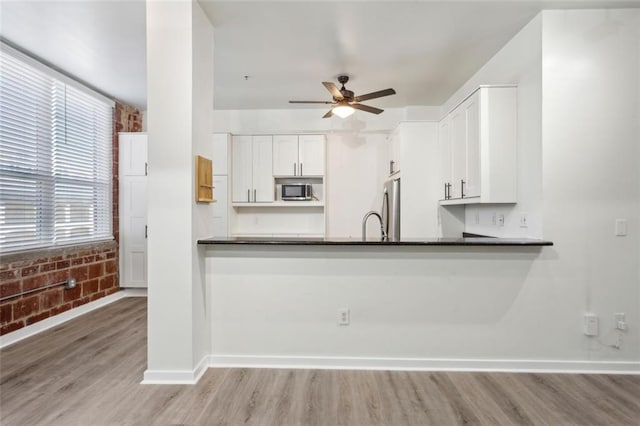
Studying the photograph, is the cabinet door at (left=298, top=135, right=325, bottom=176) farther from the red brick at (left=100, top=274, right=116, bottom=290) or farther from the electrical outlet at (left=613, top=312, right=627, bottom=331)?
the electrical outlet at (left=613, top=312, right=627, bottom=331)

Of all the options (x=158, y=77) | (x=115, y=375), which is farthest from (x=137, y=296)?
(x=158, y=77)

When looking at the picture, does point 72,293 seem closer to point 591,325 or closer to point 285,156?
point 285,156

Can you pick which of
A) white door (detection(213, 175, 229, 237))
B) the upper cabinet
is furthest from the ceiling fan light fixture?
white door (detection(213, 175, 229, 237))

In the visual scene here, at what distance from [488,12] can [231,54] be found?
2269 millimetres

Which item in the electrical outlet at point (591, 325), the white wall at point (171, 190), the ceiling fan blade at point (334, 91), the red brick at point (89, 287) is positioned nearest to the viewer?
the white wall at point (171, 190)

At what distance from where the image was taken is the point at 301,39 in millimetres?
2984

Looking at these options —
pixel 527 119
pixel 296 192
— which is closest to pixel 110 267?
pixel 296 192

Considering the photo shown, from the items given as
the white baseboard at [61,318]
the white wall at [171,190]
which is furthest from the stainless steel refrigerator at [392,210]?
the white baseboard at [61,318]

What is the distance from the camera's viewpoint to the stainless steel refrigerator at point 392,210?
4.28 m

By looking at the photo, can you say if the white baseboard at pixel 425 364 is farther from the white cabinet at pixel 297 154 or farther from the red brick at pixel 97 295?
the white cabinet at pixel 297 154

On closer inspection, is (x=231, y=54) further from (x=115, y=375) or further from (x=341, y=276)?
(x=115, y=375)

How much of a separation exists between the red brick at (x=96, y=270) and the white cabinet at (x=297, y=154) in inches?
103

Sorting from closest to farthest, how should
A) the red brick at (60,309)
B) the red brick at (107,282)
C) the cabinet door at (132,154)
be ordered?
the red brick at (60,309) < the red brick at (107,282) < the cabinet door at (132,154)

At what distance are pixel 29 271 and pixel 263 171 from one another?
9.48 feet
